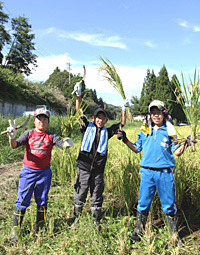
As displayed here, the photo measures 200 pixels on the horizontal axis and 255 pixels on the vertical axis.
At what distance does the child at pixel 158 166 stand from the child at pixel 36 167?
0.88 m

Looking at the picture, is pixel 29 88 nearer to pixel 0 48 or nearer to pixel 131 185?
pixel 0 48

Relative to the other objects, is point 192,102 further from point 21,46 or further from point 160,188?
point 21,46

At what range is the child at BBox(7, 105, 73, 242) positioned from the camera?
2.08 metres

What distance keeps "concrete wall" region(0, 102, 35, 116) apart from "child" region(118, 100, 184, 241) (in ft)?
40.0

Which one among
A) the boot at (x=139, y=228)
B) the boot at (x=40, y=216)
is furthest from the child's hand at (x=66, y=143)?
the boot at (x=139, y=228)

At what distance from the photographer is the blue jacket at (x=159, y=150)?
6.50 ft

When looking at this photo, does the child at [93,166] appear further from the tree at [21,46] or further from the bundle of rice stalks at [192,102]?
the tree at [21,46]

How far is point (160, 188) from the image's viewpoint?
1962 mm

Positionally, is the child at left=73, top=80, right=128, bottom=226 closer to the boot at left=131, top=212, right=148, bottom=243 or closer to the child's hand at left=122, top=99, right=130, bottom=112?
the child's hand at left=122, top=99, right=130, bottom=112

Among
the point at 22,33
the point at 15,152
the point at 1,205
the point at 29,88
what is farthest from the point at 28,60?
the point at 1,205

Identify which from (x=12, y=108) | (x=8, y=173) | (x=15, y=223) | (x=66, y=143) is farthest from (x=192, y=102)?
(x=12, y=108)

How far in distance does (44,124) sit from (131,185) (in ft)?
4.29

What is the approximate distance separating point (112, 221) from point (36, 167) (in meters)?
1.07

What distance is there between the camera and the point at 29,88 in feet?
52.1
